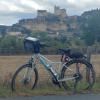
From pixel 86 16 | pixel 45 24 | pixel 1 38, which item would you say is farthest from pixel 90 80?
pixel 45 24

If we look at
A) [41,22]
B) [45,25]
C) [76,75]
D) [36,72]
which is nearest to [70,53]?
[76,75]

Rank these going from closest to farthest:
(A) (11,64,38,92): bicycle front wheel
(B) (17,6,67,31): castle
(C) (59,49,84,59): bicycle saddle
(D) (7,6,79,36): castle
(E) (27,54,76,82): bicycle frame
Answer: (A) (11,64,38,92): bicycle front wheel
(E) (27,54,76,82): bicycle frame
(C) (59,49,84,59): bicycle saddle
(D) (7,6,79,36): castle
(B) (17,6,67,31): castle

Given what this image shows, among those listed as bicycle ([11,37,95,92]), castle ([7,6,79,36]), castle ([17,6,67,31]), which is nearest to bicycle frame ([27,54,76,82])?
bicycle ([11,37,95,92])

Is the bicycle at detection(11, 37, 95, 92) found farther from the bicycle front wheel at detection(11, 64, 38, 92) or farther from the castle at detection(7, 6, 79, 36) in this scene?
the castle at detection(7, 6, 79, 36)

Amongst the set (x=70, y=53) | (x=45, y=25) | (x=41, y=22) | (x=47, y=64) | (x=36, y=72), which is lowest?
(x=36, y=72)

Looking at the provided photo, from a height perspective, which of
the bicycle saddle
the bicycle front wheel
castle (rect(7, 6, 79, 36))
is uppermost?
castle (rect(7, 6, 79, 36))

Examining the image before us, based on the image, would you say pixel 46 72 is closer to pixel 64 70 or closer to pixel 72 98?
pixel 64 70

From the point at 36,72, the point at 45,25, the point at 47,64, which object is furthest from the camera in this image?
the point at 45,25

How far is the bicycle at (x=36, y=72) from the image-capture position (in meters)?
7.70

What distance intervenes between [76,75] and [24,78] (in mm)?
1081

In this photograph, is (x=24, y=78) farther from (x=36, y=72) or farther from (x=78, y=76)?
(x=78, y=76)

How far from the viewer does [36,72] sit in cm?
779

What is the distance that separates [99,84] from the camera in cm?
845

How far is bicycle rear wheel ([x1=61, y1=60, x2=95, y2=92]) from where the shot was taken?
309 inches
